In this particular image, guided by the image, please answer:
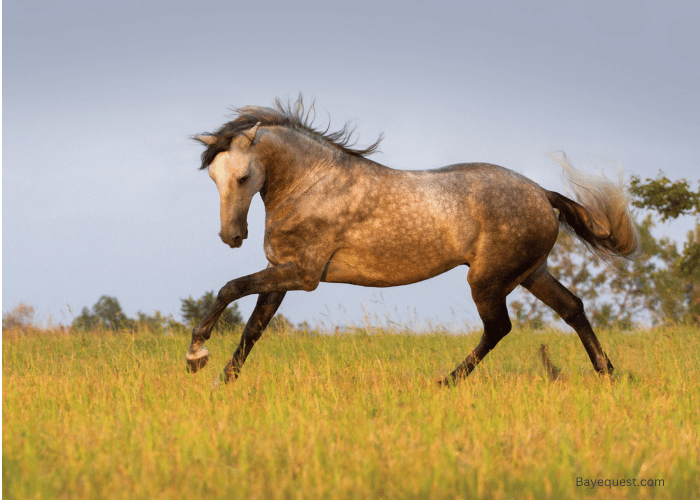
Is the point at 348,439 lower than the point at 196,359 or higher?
lower

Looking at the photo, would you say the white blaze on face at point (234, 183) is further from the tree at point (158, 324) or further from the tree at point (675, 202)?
the tree at point (675, 202)

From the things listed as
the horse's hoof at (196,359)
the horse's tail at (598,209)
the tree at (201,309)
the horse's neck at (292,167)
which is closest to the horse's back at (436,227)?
the horse's neck at (292,167)

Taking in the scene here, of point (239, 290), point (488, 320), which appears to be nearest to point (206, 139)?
point (239, 290)

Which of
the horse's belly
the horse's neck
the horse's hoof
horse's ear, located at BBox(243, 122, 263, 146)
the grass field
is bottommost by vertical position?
the grass field

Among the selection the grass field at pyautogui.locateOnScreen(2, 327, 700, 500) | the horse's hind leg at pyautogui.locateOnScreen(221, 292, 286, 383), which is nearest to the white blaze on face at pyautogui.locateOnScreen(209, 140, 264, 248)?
the horse's hind leg at pyautogui.locateOnScreen(221, 292, 286, 383)

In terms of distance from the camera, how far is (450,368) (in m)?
7.50

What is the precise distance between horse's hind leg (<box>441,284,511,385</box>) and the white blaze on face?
7.81 ft

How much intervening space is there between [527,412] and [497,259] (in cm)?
194

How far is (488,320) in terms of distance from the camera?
632 cm

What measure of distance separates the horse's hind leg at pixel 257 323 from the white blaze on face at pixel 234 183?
2.59 feet

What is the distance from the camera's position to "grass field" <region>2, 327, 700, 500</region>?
2.97 meters

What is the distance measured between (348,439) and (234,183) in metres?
2.67

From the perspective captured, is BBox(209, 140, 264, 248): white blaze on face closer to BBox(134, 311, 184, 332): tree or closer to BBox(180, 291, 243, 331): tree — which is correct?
BBox(134, 311, 184, 332): tree

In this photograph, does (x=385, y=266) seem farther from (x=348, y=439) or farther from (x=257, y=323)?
(x=348, y=439)
